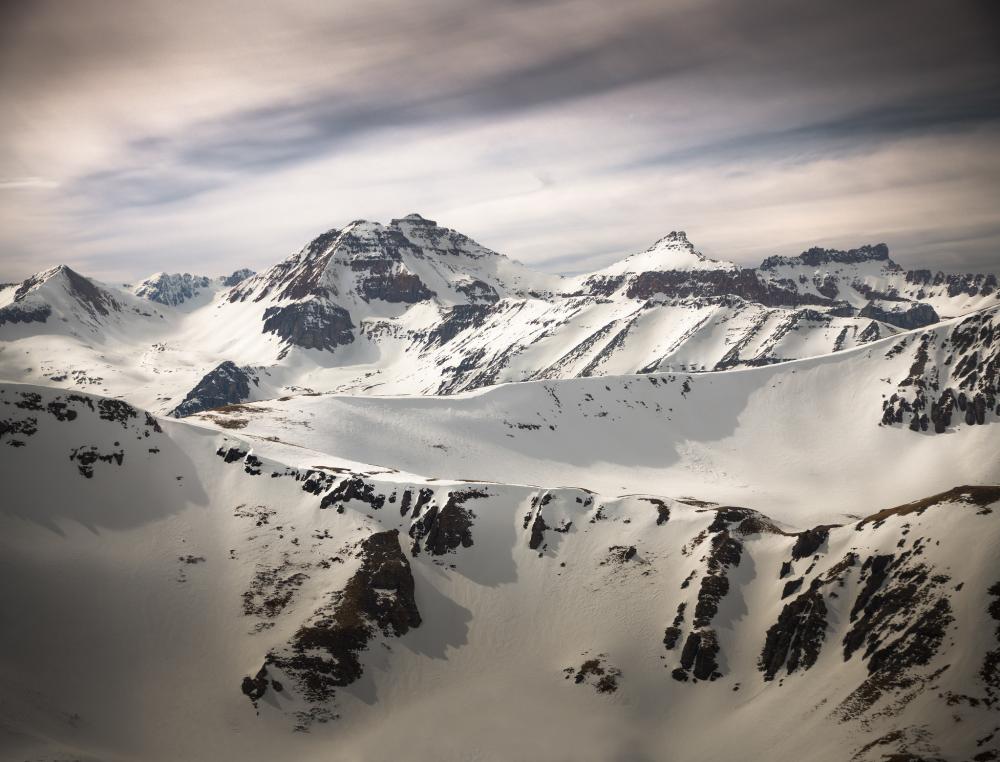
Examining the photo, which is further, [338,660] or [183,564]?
[183,564]

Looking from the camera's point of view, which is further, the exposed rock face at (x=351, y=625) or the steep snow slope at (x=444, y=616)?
the exposed rock face at (x=351, y=625)

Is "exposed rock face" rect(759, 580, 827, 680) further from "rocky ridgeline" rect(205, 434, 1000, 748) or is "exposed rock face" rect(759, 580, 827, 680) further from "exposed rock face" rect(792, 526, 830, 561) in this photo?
"exposed rock face" rect(792, 526, 830, 561)

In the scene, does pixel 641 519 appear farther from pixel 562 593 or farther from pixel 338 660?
pixel 338 660

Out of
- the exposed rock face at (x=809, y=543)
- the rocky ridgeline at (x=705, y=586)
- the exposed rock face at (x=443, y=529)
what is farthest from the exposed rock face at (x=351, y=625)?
the exposed rock face at (x=809, y=543)

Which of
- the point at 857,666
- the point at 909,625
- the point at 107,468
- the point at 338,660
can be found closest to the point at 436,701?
the point at 338,660

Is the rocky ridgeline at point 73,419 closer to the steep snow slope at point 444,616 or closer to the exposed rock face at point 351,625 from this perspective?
the steep snow slope at point 444,616

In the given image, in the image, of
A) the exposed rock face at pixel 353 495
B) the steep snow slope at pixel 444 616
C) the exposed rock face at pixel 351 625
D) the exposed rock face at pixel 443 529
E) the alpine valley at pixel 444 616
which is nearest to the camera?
the alpine valley at pixel 444 616

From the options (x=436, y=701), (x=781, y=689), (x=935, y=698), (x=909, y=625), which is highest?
(x=909, y=625)
